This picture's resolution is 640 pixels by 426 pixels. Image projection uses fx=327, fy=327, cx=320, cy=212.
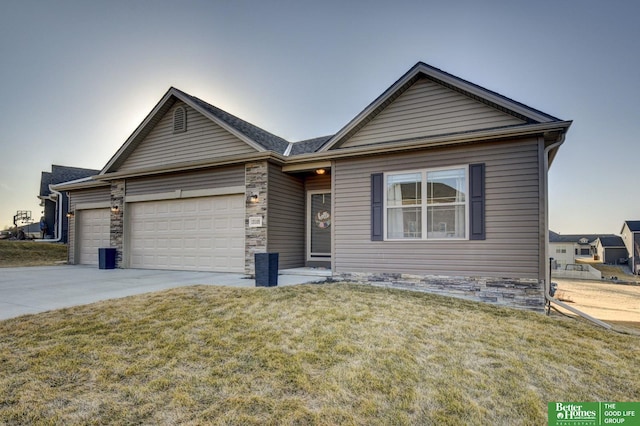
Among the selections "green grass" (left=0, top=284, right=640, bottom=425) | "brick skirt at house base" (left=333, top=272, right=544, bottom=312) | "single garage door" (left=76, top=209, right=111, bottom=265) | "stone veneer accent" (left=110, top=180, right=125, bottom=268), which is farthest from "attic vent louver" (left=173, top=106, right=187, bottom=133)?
"brick skirt at house base" (left=333, top=272, right=544, bottom=312)

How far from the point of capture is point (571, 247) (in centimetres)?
4428

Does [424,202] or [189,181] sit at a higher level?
[189,181]

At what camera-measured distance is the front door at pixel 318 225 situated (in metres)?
10.4

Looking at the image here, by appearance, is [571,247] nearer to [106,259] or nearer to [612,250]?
[612,250]

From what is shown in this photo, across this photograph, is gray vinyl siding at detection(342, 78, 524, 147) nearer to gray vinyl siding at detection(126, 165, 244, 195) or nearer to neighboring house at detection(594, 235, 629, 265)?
gray vinyl siding at detection(126, 165, 244, 195)

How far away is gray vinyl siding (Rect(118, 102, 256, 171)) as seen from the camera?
393 inches

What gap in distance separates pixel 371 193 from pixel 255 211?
10.7 ft

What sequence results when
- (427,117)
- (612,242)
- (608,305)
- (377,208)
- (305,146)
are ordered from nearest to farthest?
(427,117) < (377,208) < (305,146) < (608,305) < (612,242)

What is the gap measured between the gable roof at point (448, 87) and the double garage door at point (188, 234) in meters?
3.68

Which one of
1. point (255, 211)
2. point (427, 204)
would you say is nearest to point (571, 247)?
point (427, 204)

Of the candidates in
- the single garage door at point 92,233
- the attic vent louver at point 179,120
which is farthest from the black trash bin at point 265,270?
the single garage door at point 92,233

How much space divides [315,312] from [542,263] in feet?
15.2

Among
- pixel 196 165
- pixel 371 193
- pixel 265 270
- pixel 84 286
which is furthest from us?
pixel 196 165

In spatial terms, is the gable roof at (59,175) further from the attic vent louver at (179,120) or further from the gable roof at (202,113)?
the attic vent louver at (179,120)
